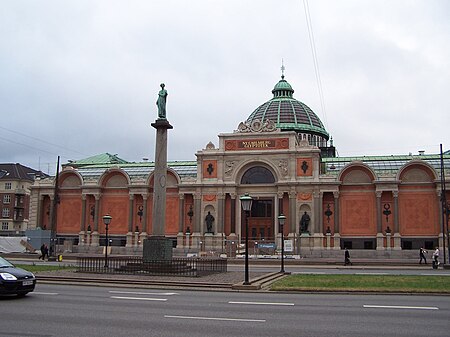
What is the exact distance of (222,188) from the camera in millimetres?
66125

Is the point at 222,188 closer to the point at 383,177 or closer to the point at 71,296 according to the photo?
the point at 383,177

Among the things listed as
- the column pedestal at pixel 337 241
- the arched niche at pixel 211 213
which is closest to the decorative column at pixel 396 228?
the column pedestal at pixel 337 241

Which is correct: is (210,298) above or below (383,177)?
below

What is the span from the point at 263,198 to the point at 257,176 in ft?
9.83

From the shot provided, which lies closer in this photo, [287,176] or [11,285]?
[11,285]

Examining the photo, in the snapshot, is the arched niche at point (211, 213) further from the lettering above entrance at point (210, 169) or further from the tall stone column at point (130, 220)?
the tall stone column at point (130, 220)

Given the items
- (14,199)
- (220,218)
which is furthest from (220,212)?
(14,199)

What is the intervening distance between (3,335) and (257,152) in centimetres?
5547

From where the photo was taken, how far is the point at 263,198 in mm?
66562

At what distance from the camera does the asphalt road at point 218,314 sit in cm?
1196

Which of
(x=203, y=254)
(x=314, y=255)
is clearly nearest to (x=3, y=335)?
(x=203, y=254)

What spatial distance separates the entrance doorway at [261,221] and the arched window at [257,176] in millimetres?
2512

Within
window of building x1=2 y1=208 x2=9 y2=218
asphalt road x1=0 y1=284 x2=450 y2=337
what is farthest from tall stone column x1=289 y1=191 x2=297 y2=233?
window of building x1=2 y1=208 x2=9 y2=218

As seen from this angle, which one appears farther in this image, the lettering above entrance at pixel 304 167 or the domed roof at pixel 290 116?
the domed roof at pixel 290 116
